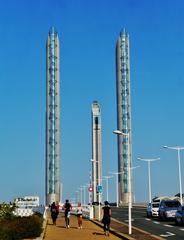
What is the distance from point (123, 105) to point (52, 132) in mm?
16266

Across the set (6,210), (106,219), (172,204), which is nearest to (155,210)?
(172,204)

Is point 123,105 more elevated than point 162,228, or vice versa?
point 123,105

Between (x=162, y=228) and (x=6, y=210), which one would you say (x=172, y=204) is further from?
(x=6, y=210)

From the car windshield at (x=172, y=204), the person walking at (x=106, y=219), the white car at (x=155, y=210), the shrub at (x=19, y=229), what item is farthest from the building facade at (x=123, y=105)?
the shrub at (x=19, y=229)

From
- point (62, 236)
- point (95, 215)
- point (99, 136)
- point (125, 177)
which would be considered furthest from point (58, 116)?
point (62, 236)

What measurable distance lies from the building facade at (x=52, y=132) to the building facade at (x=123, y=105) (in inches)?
517

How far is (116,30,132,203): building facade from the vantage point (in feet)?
392

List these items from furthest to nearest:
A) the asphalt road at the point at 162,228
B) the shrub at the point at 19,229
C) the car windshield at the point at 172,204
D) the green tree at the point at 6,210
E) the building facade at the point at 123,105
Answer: the building facade at the point at 123,105 → the car windshield at the point at 172,204 → the green tree at the point at 6,210 → the asphalt road at the point at 162,228 → the shrub at the point at 19,229

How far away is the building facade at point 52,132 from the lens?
392ft

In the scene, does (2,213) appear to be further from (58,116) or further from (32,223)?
(58,116)

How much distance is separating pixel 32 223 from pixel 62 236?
8.98ft

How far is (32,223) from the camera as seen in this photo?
87.0 ft

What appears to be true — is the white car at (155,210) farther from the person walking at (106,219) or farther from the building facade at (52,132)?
the building facade at (52,132)

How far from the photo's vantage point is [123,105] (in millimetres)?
121688
